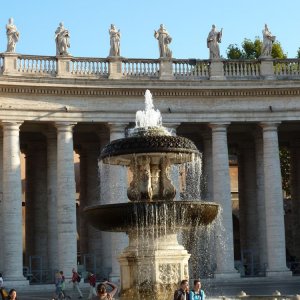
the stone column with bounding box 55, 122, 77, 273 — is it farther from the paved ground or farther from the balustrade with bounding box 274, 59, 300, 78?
the balustrade with bounding box 274, 59, 300, 78

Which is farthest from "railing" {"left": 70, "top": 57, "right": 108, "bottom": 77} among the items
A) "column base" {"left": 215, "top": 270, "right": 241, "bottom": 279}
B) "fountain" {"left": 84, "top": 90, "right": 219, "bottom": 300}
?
"fountain" {"left": 84, "top": 90, "right": 219, "bottom": 300}

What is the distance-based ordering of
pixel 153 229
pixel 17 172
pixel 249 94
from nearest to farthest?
pixel 153 229 < pixel 17 172 < pixel 249 94

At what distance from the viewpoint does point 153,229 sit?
82.8 feet

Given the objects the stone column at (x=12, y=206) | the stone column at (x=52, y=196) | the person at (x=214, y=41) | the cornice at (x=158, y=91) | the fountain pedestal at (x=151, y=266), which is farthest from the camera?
the person at (x=214, y=41)

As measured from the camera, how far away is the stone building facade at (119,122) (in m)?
48.8

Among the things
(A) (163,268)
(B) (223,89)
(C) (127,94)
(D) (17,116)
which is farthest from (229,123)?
(A) (163,268)

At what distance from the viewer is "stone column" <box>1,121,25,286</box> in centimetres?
4775

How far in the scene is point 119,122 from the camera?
50.4 m

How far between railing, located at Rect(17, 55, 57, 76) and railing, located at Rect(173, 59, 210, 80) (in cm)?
800

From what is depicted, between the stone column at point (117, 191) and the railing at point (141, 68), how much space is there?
3.66 meters

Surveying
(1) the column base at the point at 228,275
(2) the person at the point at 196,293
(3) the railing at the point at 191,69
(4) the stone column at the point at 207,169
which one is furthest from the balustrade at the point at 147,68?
(2) the person at the point at 196,293

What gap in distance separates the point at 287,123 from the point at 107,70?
12841mm

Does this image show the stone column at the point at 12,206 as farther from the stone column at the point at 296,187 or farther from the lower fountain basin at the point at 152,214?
the lower fountain basin at the point at 152,214

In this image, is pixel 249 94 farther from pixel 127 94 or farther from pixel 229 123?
pixel 127 94
